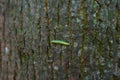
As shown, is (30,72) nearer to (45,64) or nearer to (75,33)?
(45,64)

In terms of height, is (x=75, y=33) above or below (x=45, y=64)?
above

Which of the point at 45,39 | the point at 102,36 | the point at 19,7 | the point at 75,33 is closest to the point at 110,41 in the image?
the point at 102,36

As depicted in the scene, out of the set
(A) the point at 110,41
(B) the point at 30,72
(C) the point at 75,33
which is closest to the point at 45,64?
(B) the point at 30,72

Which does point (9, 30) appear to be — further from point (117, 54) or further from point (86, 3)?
point (117, 54)

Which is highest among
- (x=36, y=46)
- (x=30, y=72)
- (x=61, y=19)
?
(x=61, y=19)

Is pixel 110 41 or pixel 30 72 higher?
pixel 110 41
